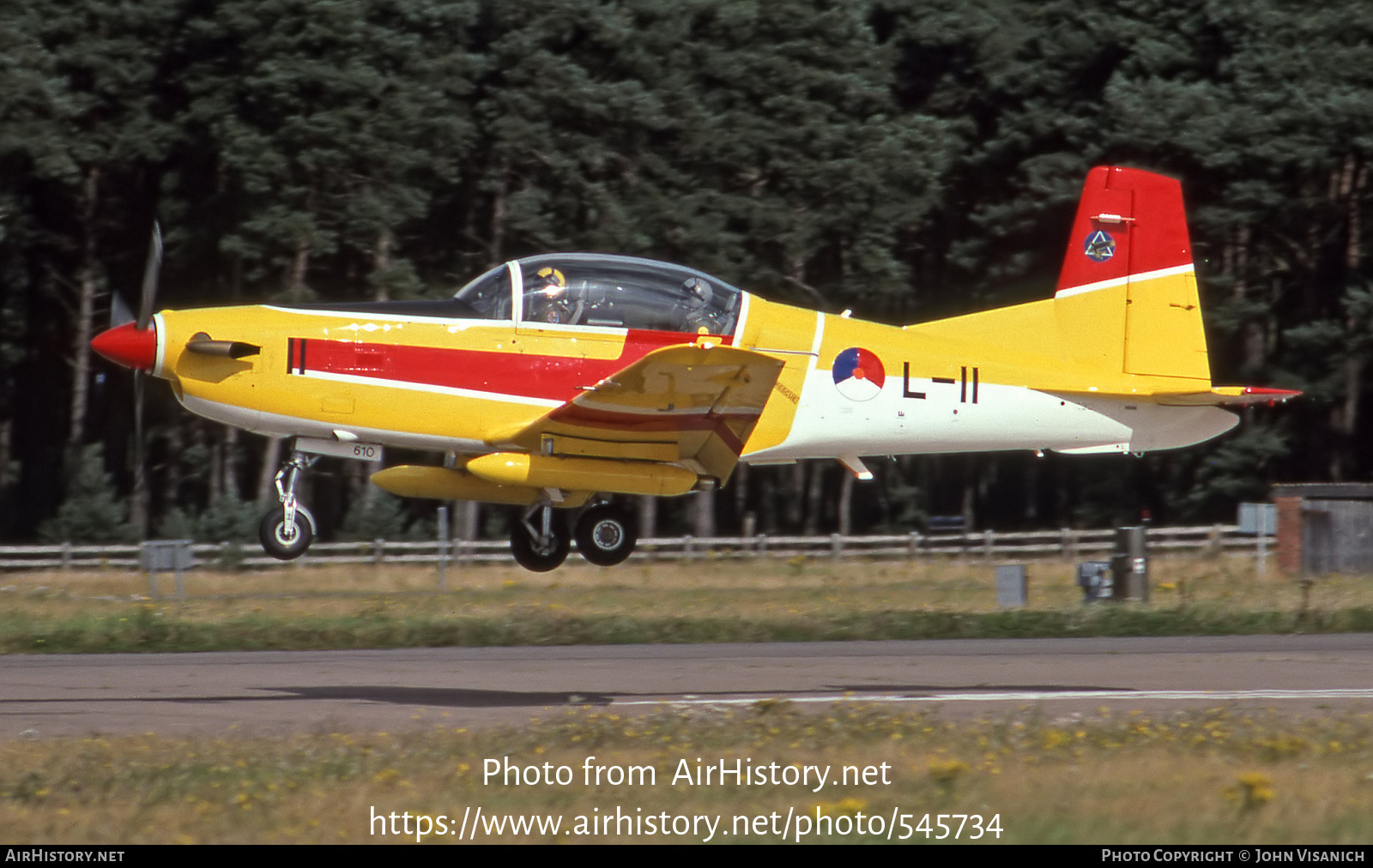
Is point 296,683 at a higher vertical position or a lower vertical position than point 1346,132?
lower

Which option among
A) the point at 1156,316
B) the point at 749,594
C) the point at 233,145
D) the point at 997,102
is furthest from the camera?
the point at 997,102

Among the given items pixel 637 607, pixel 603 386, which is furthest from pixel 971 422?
pixel 637 607

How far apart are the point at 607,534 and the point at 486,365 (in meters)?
1.82

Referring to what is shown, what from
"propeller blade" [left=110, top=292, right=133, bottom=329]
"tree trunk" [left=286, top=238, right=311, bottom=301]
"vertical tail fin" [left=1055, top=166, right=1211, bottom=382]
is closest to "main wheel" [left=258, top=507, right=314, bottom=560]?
"propeller blade" [left=110, top=292, right=133, bottom=329]

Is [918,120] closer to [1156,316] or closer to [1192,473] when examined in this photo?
[1192,473]

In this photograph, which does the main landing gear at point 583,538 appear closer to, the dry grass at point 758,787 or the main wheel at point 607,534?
the main wheel at point 607,534

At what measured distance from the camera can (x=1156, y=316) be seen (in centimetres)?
1430

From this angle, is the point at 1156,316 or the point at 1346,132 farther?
the point at 1346,132

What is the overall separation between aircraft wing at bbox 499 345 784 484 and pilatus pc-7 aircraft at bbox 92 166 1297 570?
18mm

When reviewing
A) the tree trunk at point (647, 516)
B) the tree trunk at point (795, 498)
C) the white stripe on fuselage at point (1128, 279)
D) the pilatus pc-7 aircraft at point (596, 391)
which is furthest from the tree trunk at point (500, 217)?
the pilatus pc-7 aircraft at point (596, 391)

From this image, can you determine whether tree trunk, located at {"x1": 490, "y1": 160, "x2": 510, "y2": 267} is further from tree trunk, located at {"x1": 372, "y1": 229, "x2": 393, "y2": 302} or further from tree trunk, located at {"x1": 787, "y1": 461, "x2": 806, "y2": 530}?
tree trunk, located at {"x1": 787, "y1": 461, "x2": 806, "y2": 530}

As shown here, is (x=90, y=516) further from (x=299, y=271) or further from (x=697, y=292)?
(x=697, y=292)

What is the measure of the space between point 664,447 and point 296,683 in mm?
4592
